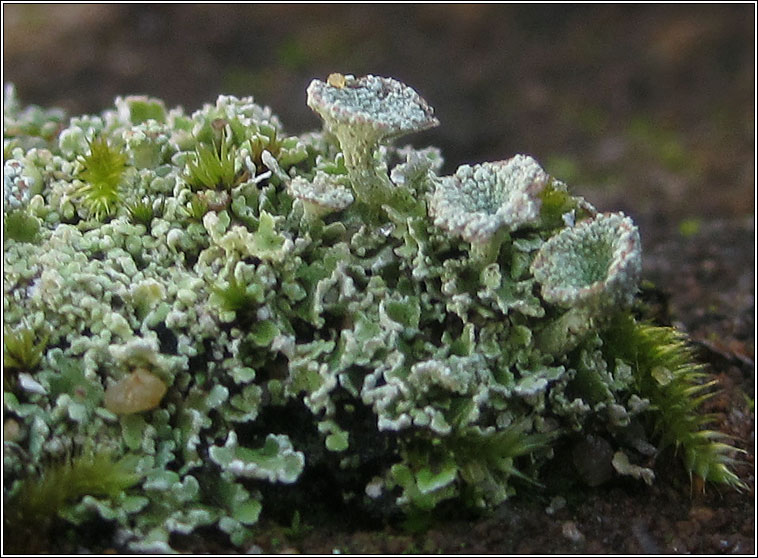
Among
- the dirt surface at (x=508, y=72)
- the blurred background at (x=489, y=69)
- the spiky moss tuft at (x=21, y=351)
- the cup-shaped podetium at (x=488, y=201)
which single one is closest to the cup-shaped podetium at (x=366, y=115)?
the cup-shaped podetium at (x=488, y=201)

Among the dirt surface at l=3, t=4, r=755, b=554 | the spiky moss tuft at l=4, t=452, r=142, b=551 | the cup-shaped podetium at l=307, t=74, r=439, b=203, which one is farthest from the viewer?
the dirt surface at l=3, t=4, r=755, b=554

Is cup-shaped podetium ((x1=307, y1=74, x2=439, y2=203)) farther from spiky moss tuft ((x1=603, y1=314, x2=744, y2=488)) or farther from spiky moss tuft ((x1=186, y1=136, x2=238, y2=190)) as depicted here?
spiky moss tuft ((x1=603, y1=314, x2=744, y2=488))

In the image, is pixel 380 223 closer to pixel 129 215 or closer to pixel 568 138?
pixel 129 215

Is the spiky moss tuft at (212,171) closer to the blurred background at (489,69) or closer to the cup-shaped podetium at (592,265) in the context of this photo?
the cup-shaped podetium at (592,265)

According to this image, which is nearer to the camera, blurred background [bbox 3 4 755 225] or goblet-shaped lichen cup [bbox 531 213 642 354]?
goblet-shaped lichen cup [bbox 531 213 642 354]

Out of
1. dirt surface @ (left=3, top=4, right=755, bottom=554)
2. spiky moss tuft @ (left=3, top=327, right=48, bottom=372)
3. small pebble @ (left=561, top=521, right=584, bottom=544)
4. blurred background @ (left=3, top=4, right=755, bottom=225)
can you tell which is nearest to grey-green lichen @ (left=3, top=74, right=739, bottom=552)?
spiky moss tuft @ (left=3, top=327, right=48, bottom=372)
